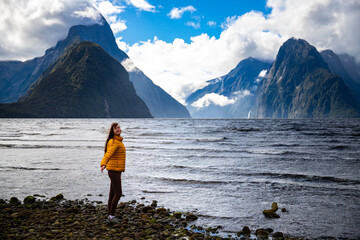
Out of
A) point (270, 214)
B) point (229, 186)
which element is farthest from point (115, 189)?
point (229, 186)

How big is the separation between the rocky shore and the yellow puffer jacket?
1.45 metres

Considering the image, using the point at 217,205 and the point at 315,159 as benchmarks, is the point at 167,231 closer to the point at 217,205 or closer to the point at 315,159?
the point at 217,205

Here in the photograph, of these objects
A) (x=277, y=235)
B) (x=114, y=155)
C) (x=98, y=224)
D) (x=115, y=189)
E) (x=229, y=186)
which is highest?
(x=114, y=155)

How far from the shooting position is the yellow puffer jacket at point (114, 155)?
6.49m

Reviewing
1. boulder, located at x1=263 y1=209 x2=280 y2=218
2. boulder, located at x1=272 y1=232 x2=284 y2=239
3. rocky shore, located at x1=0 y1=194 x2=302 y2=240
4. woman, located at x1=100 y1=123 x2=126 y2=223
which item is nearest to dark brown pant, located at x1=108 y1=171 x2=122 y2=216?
woman, located at x1=100 y1=123 x2=126 y2=223

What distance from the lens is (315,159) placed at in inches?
694

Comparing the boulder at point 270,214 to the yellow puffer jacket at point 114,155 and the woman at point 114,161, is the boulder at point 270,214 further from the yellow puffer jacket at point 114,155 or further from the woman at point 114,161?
the yellow puffer jacket at point 114,155

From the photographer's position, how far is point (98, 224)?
20.6ft

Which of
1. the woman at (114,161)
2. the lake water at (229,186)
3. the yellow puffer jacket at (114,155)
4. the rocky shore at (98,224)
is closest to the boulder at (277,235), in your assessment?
the rocky shore at (98,224)

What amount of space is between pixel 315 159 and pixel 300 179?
6.86m

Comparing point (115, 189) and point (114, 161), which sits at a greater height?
point (114, 161)

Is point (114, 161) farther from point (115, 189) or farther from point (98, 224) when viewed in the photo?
point (98, 224)

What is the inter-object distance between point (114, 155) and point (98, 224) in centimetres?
178

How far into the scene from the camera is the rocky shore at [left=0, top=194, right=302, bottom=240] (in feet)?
18.6
